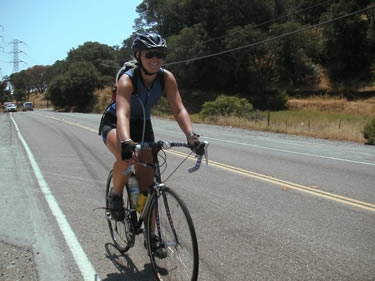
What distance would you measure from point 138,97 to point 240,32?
5734 cm

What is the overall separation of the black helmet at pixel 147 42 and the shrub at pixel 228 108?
Answer: 83.6ft

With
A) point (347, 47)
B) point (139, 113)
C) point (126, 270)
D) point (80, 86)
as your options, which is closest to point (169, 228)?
point (126, 270)

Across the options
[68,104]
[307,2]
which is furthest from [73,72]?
[307,2]

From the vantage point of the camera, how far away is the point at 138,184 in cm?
377

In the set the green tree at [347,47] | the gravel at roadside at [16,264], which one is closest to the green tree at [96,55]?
the green tree at [347,47]

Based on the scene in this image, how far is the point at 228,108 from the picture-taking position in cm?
2980

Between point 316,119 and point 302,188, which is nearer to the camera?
point 302,188

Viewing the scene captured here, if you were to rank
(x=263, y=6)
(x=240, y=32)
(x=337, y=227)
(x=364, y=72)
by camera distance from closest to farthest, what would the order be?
(x=337, y=227), (x=240, y=32), (x=364, y=72), (x=263, y=6)

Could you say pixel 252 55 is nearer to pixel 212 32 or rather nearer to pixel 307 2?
pixel 212 32

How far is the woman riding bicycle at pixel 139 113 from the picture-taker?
3.49m

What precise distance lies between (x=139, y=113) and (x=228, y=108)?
26180 millimetres

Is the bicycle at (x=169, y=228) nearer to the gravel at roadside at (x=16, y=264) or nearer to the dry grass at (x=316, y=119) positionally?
the gravel at roadside at (x=16, y=264)

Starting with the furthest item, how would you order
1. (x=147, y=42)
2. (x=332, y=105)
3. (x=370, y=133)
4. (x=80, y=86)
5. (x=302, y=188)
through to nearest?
(x=80, y=86), (x=332, y=105), (x=370, y=133), (x=302, y=188), (x=147, y=42)

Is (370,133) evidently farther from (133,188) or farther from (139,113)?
(133,188)
